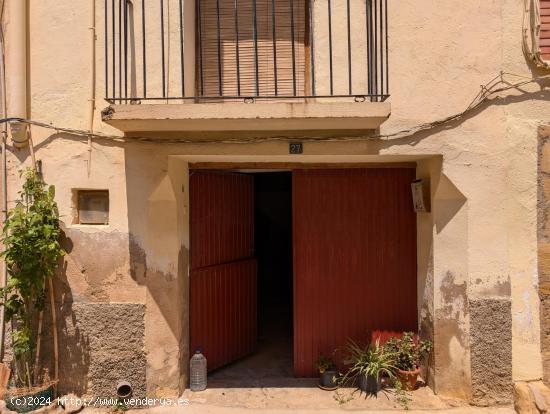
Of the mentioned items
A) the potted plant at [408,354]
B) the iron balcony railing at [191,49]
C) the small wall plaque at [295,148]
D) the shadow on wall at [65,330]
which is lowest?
the potted plant at [408,354]

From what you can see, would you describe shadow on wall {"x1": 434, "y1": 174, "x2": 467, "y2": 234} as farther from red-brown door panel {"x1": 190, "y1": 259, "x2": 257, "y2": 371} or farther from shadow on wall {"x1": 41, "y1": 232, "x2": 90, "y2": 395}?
shadow on wall {"x1": 41, "y1": 232, "x2": 90, "y2": 395}

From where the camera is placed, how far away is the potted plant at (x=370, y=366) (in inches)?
190

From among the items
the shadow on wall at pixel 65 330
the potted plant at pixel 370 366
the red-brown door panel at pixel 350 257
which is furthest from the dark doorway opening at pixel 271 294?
the shadow on wall at pixel 65 330

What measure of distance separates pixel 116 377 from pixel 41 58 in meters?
3.57

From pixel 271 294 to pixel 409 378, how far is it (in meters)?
4.72

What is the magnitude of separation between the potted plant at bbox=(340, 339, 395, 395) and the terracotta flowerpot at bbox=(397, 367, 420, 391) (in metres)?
0.12

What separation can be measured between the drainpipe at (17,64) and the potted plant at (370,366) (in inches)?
177

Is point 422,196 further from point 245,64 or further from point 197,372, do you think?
point 197,372

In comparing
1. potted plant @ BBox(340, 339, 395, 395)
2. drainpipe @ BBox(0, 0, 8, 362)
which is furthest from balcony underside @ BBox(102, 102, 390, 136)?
potted plant @ BBox(340, 339, 395, 395)

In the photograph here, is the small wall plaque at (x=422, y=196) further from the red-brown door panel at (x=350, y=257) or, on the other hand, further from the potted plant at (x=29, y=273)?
the potted plant at (x=29, y=273)

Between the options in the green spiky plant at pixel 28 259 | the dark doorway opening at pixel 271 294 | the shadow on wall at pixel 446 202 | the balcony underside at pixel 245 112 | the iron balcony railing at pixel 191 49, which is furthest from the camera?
the dark doorway opening at pixel 271 294

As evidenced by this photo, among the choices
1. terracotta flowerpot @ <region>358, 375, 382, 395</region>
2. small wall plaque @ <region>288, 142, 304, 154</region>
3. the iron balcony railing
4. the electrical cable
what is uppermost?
the iron balcony railing

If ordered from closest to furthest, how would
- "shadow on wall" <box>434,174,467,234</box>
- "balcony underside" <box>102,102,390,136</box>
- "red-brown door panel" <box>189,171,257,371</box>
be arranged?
"balcony underside" <box>102,102,390,136</box>
"shadow on wall" <box>434,174,467,234</box>
"red-brown door panel" <box>189,171,257,371</box>

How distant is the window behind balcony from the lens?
16.0ft
